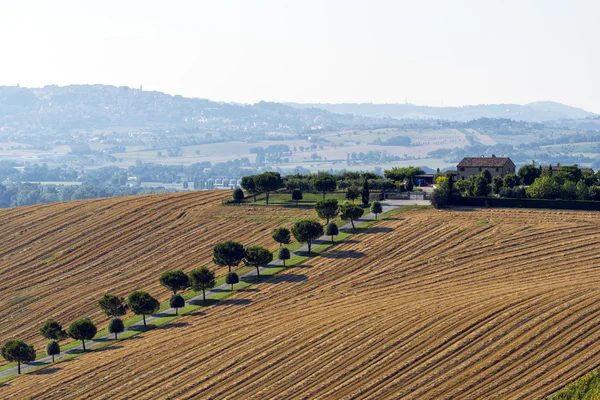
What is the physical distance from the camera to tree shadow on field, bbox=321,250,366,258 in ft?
367

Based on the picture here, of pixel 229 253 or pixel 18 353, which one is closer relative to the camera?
pixel 18 353

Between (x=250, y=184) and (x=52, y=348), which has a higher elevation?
(x=250, y=184)

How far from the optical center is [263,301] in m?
101

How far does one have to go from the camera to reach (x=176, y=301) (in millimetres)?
101000

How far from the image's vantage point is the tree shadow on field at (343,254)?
111756 mm

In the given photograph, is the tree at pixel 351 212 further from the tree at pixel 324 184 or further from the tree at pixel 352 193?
the tree at pixel 324 184

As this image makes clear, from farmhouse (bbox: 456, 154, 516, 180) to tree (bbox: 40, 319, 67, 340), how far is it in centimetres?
8921

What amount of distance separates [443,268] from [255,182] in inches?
1871

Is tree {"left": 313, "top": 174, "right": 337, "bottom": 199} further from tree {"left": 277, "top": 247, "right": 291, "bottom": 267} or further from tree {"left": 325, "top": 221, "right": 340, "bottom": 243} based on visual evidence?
tree {"left": 277, "top": 247, "right": 291, "bottom": 267}

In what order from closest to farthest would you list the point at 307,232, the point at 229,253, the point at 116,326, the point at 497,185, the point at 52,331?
the point at 116,326 → the point at 52,331 → the point at 229,253 → the point at 307,232 → the point at 497,185

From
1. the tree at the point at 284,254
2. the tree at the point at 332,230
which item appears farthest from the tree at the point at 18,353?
the tree at the point at 332,230

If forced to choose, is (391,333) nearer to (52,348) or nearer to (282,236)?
(52,348)

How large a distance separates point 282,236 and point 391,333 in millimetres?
36652

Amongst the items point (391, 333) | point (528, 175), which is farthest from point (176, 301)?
point (528, 175)
